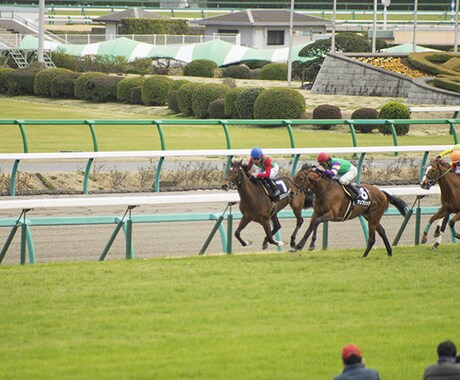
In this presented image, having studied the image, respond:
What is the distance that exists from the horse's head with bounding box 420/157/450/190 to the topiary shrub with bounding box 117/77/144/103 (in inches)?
902

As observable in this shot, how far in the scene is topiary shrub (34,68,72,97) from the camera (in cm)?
3803

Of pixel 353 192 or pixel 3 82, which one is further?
pixel 3 82

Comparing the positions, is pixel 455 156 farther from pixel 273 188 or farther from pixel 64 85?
pixel 64 85

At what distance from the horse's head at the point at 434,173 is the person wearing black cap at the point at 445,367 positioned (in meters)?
6.67

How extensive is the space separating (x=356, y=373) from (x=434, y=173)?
287 inches

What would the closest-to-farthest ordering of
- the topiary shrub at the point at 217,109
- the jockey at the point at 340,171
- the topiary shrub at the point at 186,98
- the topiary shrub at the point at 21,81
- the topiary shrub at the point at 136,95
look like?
1. the jockey at the point at 340,171
2. the topiary shrub at the point at 217,109
3. the topiary shrub at the point at 186,98
4. the topiary shrub at the point at 136,95
5. the topiary shrub at the point at 21,81

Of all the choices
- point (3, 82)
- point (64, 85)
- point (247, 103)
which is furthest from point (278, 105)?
point (3, 82)

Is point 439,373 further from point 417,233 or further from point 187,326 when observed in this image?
point 417,233

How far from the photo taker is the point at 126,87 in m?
35.8

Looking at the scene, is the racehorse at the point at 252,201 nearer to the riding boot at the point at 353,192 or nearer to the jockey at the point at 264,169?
the jockey at the point at 264,169

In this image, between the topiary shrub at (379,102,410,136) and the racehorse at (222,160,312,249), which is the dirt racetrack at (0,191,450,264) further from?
the topiary shrub at (379,102,410,136)

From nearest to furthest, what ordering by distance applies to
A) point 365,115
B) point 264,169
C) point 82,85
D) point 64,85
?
point 264,169, point 365,115, point 82,85, point 64,85

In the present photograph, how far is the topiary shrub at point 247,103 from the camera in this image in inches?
1203

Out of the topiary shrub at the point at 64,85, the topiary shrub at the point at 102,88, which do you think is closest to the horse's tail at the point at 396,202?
the topiary shrub at the point at 102,88
